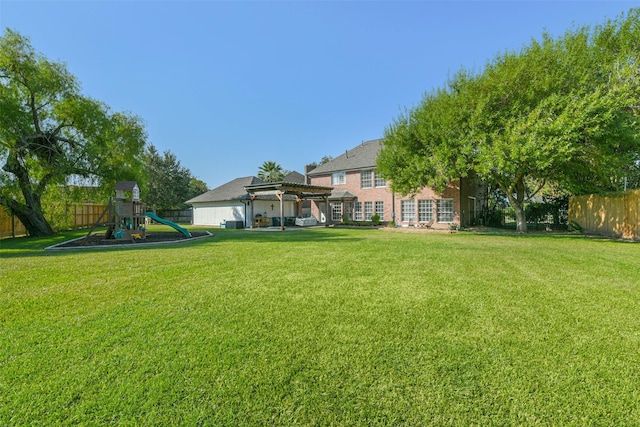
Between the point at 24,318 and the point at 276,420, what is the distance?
3846 millimetres

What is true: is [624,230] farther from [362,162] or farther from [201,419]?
[201,419]

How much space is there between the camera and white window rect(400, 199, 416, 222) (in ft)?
72.9

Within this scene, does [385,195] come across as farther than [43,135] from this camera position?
Yes

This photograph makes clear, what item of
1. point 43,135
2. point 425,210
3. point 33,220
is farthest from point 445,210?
point 33,220

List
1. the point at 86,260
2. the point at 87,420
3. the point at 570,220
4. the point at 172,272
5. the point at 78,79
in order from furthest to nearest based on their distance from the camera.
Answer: the point at 570,220
the point at 78,79
the point at 86,260
the point at 172,272
the point at 87,420

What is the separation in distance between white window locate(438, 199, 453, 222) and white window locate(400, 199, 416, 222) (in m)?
Result: 1.84

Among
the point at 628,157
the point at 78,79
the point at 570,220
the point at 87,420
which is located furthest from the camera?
the point at 570,220

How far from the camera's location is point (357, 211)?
25.4 m

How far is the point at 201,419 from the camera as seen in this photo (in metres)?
2.09

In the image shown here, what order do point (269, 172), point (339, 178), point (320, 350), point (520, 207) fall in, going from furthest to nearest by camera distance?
point (269, 172), point (339, 178), point (520, 207), point (320, 350)

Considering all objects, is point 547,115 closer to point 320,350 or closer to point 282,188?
point 282,188

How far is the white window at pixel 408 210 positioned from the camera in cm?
2222

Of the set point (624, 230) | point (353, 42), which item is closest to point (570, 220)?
point (624, 230)

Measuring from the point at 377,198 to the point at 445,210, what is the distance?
529cm
